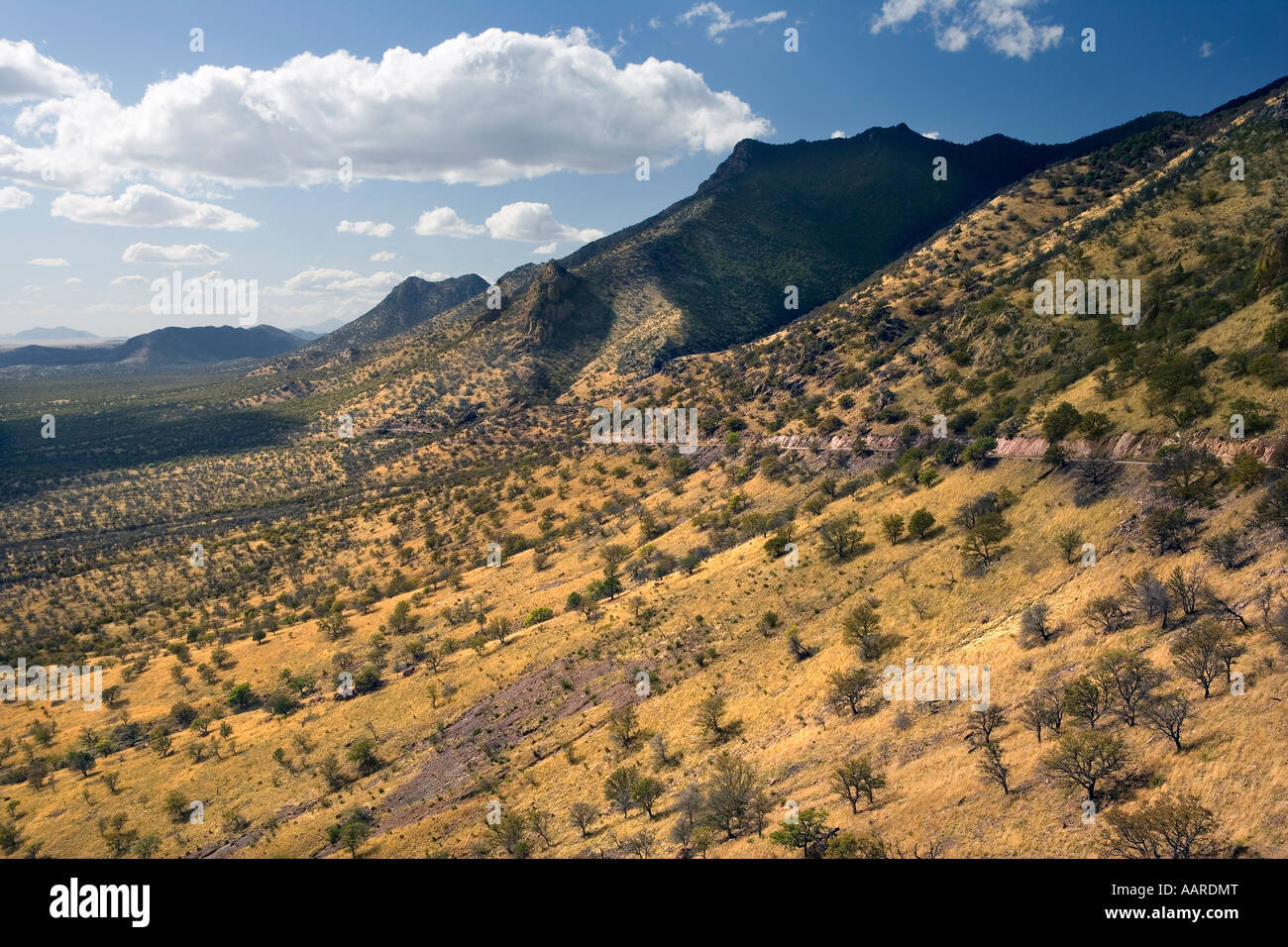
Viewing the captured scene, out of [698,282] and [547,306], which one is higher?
[698,282]

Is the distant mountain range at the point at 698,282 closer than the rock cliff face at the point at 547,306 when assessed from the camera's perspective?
Yes

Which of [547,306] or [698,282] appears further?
[698,282]

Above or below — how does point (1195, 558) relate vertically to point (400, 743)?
above

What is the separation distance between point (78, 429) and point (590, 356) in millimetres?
107078

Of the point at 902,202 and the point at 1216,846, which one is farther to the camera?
the point at 902,202

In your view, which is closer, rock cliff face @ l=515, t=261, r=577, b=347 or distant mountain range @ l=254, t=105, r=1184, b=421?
distant mountain range @ l=254, t=105, r=1184, b=421

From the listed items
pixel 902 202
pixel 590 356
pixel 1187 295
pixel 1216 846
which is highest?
pixel 902 202

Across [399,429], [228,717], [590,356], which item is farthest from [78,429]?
[228,717]

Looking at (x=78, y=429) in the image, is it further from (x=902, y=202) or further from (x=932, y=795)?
(x=902, y=202)

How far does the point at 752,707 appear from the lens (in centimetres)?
2884

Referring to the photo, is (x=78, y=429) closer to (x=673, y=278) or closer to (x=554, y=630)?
(x=673, y=278)
